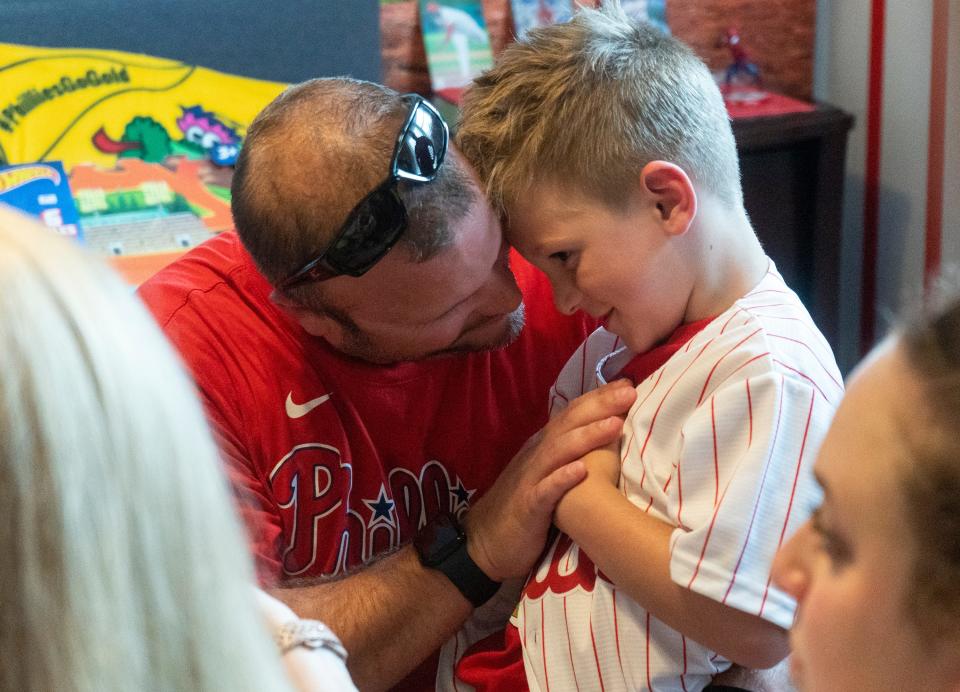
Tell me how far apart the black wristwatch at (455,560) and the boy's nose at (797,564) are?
574 millimetres

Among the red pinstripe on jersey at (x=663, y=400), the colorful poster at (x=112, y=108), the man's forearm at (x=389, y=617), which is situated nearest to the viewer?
the red pinstripe on jersey at (x=663, y=400)

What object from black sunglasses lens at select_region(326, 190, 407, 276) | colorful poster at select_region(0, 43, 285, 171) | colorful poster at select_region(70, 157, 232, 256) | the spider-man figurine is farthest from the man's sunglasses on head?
the spider-man figurine

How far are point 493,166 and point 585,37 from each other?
0.57ft

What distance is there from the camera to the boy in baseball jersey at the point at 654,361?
98 cm

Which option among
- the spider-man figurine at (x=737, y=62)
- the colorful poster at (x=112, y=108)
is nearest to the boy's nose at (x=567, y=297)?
the colorful poster at (x=112, y=108)

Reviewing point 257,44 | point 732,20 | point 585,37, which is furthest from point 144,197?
point 732,20

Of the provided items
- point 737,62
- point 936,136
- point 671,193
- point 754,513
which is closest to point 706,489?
point 754,513

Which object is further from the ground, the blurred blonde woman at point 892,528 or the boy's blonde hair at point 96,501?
the boy's blonde hair at point 96,501

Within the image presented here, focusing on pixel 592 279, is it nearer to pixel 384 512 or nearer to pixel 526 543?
pixel 526 543

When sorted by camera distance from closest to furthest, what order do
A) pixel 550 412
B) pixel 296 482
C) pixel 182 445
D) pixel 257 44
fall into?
1. pixel 182 445
2. pixel 296 482
3. pixel 550 412
4. pixel 257 44

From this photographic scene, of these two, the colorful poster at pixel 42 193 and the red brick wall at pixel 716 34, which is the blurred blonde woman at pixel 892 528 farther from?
the red brick wall at pixel 716 34

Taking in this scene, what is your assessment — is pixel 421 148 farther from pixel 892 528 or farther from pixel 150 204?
pixel 150 204

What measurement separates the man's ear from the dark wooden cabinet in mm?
1564

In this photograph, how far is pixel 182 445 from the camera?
0.56 meters
